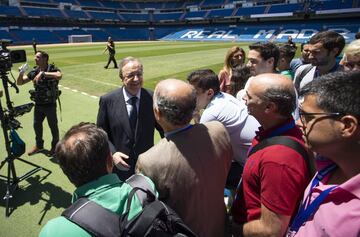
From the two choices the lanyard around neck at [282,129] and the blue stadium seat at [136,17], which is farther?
the blue stadium seat at [136,17]

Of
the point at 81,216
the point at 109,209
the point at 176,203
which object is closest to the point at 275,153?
the point at 176,203

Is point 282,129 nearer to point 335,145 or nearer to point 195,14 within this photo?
point 335,145

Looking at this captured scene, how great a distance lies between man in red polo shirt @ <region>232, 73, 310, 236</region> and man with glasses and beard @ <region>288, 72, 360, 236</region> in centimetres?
19

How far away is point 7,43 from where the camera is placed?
4.63m

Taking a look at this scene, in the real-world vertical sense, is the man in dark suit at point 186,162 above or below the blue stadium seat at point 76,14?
below

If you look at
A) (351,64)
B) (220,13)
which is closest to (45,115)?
(351,64)

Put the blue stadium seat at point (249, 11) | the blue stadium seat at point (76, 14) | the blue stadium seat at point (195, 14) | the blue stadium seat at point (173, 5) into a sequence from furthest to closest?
the blue stadium seat at point (173, 5)
the blue stadium seat at point (195, 14)
the blue stadium seat at point (76, 14)
the blue stadium seat at point (249, 11)

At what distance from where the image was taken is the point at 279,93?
2.13 m

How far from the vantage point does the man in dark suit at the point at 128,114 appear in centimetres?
364

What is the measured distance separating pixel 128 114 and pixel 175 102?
1.77 m

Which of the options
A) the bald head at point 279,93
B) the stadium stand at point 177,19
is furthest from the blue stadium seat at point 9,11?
the bald head at point 279,93

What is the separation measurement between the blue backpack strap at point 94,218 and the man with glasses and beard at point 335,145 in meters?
1.02

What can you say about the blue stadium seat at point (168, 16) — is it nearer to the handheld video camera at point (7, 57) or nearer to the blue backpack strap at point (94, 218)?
the handheld video camera at point (7, 57)

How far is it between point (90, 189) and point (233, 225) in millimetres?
1337
